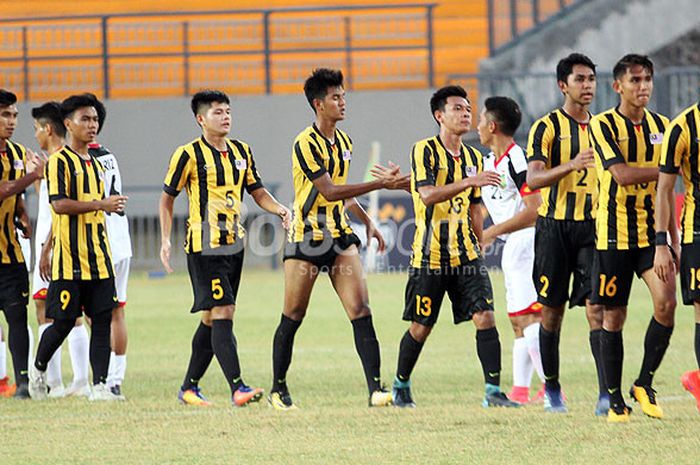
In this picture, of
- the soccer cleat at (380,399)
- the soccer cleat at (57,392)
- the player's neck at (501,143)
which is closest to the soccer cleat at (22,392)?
the soccer cleat at (57,392)

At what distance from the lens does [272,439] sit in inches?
273

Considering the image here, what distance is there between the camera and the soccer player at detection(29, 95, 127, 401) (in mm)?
8930

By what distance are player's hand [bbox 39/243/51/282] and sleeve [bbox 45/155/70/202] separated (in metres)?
0.67

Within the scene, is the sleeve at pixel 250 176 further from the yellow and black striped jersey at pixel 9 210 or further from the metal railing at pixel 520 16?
the metal railing at pixel 520 16

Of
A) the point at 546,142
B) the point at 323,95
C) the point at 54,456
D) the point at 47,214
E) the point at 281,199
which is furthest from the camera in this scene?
the point at 281,199

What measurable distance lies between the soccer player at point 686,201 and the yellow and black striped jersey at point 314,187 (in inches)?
90.0

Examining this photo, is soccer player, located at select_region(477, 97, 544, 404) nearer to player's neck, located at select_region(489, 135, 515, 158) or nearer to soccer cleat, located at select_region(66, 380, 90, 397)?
player's neck, located at select_region(489, 135, 515, 158)

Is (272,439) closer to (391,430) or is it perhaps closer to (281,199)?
(391,430)

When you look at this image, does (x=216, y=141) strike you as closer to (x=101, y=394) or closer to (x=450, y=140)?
(x=450, y=140)

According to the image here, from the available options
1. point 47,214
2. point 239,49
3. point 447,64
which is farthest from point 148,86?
point 47,214

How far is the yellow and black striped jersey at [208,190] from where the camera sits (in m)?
8.65

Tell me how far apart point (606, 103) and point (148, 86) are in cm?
855

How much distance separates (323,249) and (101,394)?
1.92 metres

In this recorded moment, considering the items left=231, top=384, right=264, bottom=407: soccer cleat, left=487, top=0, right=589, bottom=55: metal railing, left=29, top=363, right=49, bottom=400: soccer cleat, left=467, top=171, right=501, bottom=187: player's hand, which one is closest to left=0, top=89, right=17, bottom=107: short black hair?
left=29, top=363, right=49, bottom=400: soccer cleat
